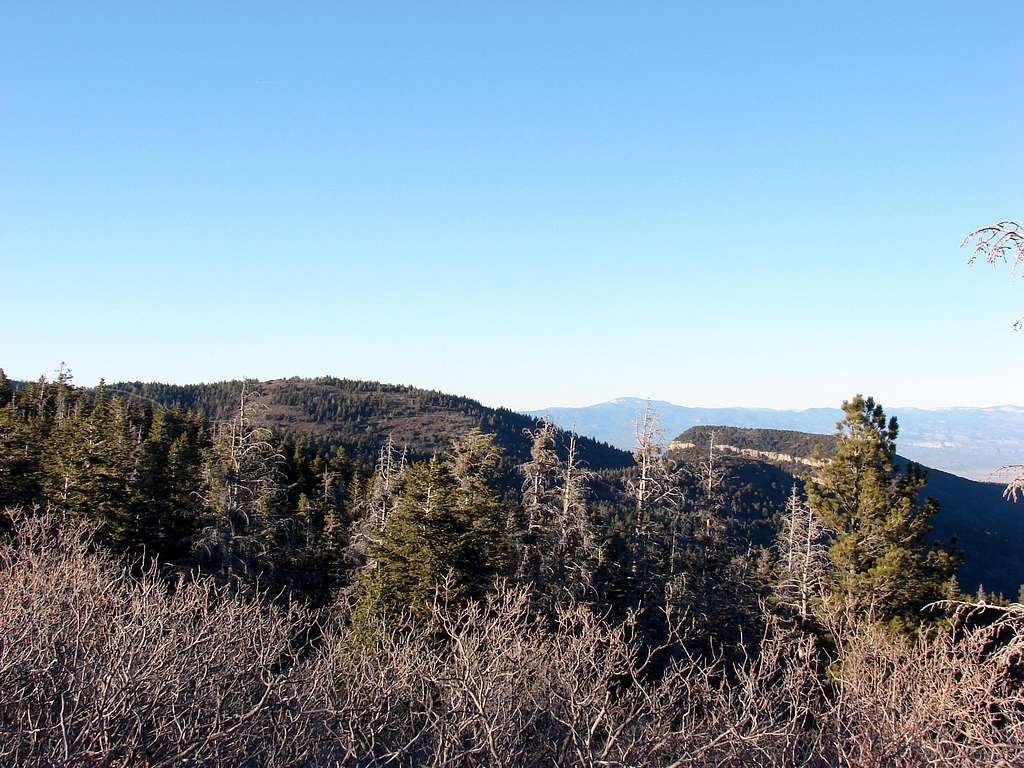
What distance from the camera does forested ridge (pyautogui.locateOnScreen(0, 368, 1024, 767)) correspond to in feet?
23.0

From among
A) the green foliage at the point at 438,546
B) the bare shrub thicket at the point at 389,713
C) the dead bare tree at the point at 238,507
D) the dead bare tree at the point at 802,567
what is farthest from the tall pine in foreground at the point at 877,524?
the dead bare tree at the point at 238,507

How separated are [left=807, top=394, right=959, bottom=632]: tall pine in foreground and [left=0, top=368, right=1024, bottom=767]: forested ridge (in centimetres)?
8

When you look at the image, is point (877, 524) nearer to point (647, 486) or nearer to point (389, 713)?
point (647, 486)

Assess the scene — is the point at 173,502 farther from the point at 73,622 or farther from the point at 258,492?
the point at 73,622

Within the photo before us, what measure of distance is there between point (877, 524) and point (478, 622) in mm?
12116

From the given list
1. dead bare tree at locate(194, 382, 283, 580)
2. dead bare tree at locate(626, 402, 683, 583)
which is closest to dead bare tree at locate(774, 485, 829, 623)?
dead bare tree at locate(626, 402, 683, 583)

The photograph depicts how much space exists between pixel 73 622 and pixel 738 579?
2982 cm

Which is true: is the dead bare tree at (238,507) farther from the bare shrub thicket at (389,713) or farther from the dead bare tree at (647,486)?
the dead bare tree at (647,486)

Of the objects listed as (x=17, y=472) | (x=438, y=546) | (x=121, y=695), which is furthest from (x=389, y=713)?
(x=17, y=472)

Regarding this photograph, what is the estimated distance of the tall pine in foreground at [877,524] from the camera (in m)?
17.9

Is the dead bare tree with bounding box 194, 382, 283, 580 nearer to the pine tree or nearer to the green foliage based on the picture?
the pine tree

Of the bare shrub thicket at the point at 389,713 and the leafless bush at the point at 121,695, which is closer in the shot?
the leafless bush at the point at 121,695

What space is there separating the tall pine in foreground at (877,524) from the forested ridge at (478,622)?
8cm

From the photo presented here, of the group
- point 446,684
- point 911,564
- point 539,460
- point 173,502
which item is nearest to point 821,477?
point 911,564
